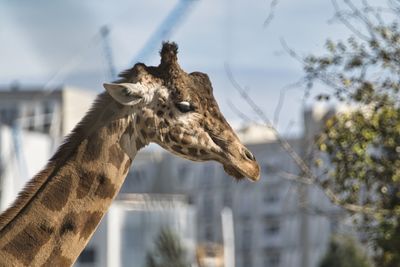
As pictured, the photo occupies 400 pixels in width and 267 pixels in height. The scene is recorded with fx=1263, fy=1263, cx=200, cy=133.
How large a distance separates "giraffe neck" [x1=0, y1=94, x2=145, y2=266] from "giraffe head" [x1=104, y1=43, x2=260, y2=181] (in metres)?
0.14

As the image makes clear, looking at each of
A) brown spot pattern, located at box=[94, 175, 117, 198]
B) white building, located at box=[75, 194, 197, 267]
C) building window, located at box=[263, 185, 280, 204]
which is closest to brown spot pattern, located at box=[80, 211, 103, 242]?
brown spot pattern, located at box=[94, 175, 117, 198]

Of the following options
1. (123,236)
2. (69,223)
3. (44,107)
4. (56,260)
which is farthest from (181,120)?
(44,107)

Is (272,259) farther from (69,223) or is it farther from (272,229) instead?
(69,223)

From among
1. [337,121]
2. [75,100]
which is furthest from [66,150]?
[75,100]

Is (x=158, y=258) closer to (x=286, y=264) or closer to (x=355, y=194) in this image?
(x=355, y=194)

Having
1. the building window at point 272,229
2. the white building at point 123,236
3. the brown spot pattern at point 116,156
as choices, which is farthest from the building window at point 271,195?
the brown spot pattern at point 116,156

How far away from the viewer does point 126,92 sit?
8.93 meters

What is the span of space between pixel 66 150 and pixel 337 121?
8284 mm

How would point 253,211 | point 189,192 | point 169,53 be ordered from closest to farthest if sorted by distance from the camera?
1. point 169,53
2. point 189,192
3. point 253,211

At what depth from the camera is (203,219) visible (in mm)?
125438

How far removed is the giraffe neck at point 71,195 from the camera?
868 cm

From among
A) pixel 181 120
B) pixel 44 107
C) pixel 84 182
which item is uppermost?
pixel 44 107

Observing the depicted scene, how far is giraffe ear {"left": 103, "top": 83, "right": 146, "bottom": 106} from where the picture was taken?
883 cm

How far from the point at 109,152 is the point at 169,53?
904 mm
